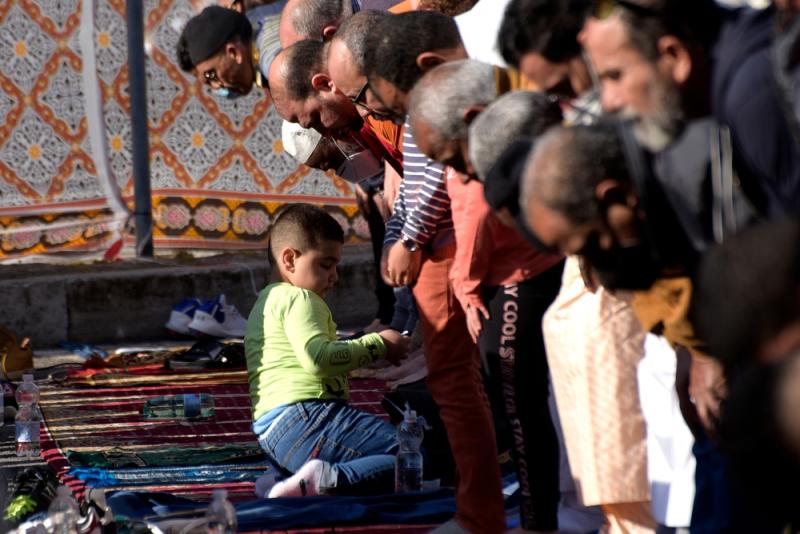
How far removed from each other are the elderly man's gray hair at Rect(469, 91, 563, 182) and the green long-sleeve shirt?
2079 millimetres

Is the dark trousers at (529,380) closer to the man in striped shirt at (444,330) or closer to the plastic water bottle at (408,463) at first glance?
the man in striped shirt at (444,330)

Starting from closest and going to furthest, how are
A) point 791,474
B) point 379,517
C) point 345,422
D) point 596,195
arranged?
point 791,474 → point 596,195 → point 379,517 → point 345,422

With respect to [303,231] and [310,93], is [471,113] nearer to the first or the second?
[310,93]

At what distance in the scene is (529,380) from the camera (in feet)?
14.2

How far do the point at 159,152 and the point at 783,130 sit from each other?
7923 mm

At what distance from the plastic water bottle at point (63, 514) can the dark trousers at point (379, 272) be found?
3362mm

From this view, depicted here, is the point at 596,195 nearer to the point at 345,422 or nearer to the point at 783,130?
the point at 783,130

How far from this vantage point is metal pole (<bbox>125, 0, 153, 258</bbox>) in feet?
31.3

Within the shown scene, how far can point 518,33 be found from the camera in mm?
3426

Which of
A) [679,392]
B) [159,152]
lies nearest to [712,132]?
[679,392]

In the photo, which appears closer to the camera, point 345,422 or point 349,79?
point 349,79

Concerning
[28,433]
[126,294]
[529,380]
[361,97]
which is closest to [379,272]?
[126,294]

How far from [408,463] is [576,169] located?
2.64 metres

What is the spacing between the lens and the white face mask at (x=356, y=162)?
5.67 metres
